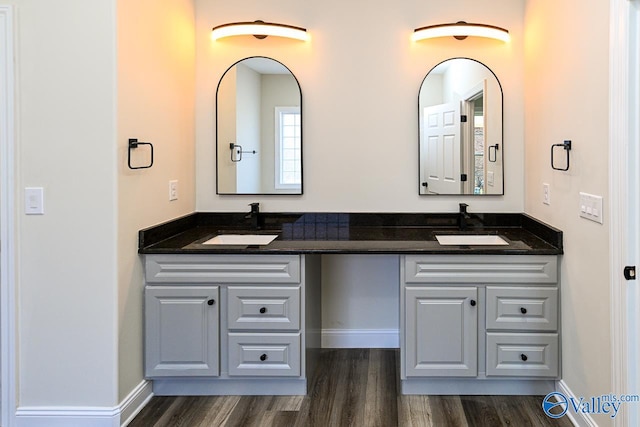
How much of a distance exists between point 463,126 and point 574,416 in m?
1.72

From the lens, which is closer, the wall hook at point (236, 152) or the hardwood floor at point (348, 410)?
the hardwood floor at point (348, 410)

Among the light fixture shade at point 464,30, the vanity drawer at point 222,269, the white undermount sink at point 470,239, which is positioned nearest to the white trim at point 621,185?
the white undermount sink at point 470,239

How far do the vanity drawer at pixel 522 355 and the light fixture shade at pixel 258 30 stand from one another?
2076 mm

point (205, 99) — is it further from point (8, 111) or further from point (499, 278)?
point (499, 278)

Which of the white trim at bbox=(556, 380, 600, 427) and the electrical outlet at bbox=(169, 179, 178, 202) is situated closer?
the white trim at bbox=(556, 380, 600, 427)

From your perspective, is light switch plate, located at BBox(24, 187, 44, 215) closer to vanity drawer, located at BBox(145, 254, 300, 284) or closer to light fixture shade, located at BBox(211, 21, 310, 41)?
vanity drawer, located at BBox(145, 254, 300, 284)

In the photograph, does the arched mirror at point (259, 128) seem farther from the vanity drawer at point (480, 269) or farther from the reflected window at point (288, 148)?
the vanity drawer at point (480, 269)

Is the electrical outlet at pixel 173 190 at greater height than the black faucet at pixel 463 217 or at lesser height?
greater

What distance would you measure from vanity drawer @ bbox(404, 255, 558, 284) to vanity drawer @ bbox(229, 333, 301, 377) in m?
0.69

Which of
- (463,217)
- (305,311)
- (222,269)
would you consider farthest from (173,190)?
(463,217)

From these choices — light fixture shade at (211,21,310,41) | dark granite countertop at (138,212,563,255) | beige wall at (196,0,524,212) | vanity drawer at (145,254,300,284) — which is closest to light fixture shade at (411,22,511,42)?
beige wall at (196,0,524,212)

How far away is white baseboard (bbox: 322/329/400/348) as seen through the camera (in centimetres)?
355

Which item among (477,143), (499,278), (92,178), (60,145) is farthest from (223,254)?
(477,143)

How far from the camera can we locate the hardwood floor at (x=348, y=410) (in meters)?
2.57
